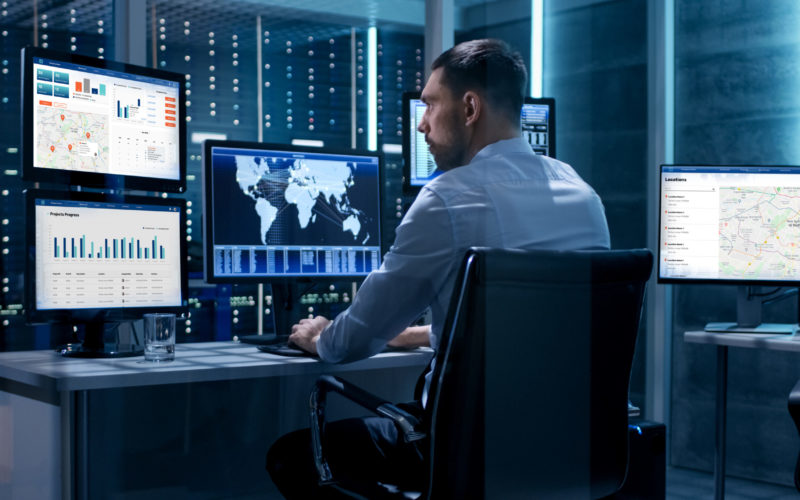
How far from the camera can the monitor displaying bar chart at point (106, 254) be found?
6.80ft

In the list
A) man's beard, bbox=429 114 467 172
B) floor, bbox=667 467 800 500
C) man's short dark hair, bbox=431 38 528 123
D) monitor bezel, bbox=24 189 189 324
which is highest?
man's short dark hair, bbox=431 38 528 123

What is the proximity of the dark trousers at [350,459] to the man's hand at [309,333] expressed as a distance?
229 mm

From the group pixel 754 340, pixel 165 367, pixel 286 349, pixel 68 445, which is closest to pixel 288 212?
pixel 286 349

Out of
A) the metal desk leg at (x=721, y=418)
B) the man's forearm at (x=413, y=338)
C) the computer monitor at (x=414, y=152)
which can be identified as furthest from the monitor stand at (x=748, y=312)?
the man's forearm at (x=413, y=338)

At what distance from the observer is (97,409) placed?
2461 millimetres

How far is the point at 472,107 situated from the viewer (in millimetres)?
1829

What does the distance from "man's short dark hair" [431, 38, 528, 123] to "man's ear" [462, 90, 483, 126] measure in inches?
0.5

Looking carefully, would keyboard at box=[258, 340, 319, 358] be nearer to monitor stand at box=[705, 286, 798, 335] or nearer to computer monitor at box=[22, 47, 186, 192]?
computer monitor at box=[22, 47, 186, 192]

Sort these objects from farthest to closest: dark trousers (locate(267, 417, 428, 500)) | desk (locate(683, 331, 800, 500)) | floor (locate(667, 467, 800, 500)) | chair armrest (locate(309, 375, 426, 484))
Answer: floor (locate(667, 467, 800, 500)) → desk (locate(683, 331, 800, 500)) → dark trousers (locate(267, 417, 428, 500)) → chair armrest (locate(309, 375, 426, 484))

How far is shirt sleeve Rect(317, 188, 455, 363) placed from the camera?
1617 mm

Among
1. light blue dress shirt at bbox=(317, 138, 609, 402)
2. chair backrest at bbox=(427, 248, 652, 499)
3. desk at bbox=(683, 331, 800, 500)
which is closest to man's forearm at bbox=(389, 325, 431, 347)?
light blue dress shirt at bbox=(317, 138, 609, 402)

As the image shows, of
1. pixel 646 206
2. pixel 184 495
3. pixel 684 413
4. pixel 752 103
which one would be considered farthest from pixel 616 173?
pixel 184 495

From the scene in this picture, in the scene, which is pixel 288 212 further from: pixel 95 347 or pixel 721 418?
pixel 721 418

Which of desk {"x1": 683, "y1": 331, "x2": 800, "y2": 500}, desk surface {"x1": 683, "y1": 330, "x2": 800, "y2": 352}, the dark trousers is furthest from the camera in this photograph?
desk {"x1": 683, "y1": 331, "x2": 800, "y2": 500}
